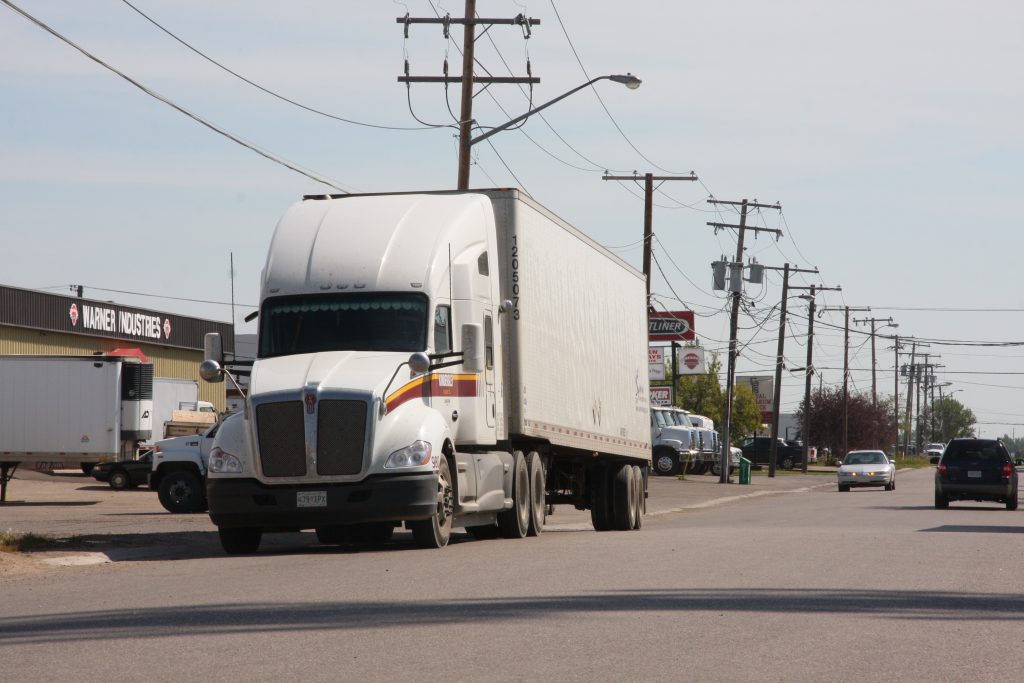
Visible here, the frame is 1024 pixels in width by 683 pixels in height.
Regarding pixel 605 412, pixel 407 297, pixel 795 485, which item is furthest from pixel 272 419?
pixel 795 485

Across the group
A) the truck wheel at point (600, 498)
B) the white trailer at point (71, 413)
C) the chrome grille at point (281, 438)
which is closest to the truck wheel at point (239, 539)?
the chrome grille at point (281, 438)

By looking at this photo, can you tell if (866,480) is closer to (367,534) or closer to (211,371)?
(367,534)

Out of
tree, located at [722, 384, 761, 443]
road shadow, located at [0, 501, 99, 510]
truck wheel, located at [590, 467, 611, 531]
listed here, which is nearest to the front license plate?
truck wheel, located at [590, 467, 611, 531]

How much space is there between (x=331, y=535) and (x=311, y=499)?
12.9 ft

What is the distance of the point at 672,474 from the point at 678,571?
50462mm

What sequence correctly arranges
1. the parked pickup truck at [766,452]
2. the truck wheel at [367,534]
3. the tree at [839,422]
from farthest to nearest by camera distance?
the tree at [839,422] → the parked pickup truck at [766,452] → the truck wheel at [367,534]

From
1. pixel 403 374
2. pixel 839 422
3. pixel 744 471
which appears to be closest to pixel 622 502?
pixel 403 374

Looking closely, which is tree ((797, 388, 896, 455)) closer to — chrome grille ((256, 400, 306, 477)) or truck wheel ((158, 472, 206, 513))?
truck wheel ((158, 472, 206, 513))

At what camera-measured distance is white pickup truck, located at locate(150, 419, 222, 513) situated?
28359 millimetres

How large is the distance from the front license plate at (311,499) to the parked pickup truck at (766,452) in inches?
2705

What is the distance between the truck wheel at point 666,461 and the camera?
62.8m

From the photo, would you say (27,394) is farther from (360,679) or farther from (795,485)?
(795,485)

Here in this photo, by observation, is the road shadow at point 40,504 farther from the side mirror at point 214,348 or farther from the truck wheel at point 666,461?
the truck wheel at point 666,461

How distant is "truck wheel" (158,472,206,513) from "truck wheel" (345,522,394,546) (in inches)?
388
